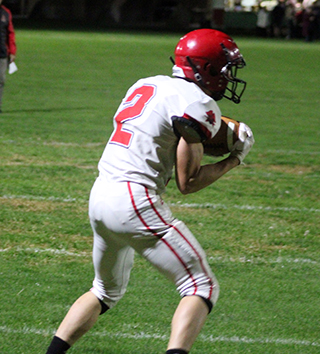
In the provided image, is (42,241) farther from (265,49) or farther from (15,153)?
(265,49)

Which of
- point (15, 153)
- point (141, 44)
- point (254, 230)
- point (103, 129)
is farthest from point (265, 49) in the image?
point (254, 230)

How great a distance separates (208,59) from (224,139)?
464 millimetres

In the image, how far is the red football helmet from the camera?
3051 mm

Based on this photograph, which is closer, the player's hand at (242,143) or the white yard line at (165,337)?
the player's hand at (242,143)

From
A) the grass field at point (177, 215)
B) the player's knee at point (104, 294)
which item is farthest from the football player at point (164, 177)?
the grass field at point (177, 215)

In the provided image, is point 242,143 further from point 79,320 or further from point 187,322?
point 79,320

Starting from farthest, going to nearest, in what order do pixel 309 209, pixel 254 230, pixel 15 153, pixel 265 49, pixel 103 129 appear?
pixel 265 49
pixel 103 129
pixel 15 153
pixel 309 209
pixel 254 230

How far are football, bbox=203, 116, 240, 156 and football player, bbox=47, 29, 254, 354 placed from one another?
0.26 metres

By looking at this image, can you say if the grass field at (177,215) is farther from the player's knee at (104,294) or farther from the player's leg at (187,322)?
the player's leg at (187,322)

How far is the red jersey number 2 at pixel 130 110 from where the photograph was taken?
2961mm

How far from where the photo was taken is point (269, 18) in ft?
123

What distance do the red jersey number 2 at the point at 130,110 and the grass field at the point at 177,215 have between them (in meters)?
1.26

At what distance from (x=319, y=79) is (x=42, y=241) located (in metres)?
15.0

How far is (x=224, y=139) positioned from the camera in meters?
3.30
